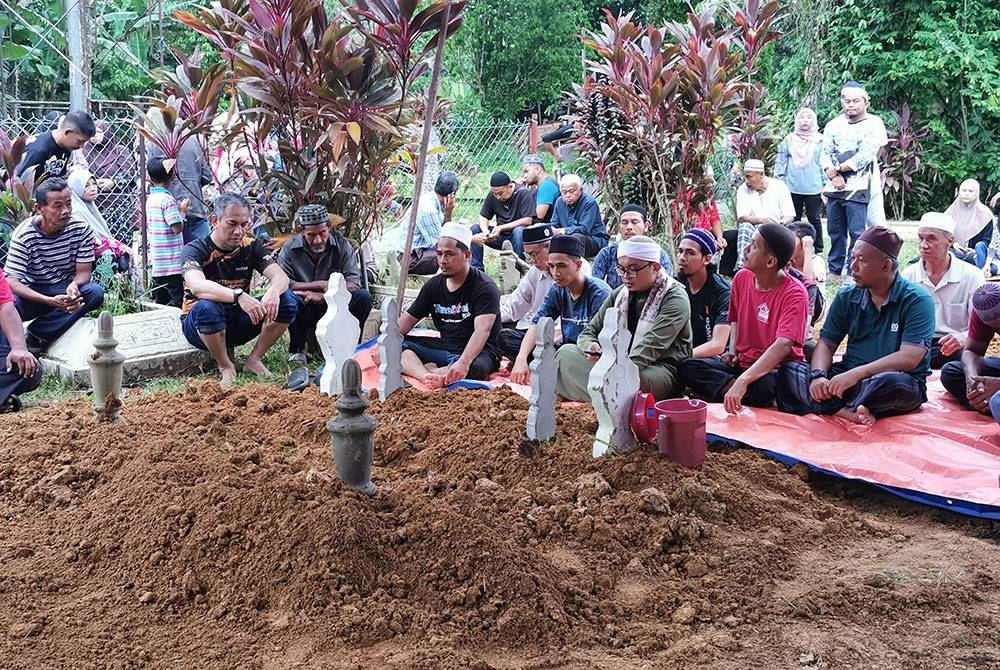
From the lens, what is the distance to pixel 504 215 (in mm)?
9883

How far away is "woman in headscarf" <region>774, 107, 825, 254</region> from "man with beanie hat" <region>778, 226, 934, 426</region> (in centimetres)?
509

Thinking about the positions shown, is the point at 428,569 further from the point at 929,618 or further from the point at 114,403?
the point at 114,403

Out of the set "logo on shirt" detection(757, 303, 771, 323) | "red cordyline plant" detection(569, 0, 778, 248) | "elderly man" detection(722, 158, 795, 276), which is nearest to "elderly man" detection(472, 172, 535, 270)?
"red cordyline plant" detection(569, 0, 778, 248)

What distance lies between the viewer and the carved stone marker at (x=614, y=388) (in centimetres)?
405

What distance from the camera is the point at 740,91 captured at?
8.32 m

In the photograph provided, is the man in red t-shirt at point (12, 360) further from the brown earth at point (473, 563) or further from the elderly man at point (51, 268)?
the brown earth at point (473, 563)

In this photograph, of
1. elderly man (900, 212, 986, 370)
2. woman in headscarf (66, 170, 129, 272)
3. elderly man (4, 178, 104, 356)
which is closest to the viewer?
elderly man (900, 212, 986, 370)

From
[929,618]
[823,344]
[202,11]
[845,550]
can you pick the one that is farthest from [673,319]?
[202,11]

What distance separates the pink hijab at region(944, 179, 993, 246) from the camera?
8.30m

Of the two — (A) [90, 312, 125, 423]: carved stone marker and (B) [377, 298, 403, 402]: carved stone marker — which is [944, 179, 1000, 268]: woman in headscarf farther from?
(A) [90, 312, 125, 423]: carved stone marker

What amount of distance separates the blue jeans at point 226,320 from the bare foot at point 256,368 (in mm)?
173

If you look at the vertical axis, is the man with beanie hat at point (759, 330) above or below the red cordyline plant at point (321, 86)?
below

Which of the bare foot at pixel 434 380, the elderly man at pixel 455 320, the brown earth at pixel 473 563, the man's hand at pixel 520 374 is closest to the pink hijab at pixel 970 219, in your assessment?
the elderly man at pixel 455 320

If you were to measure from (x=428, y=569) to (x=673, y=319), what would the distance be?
232 centimetres
